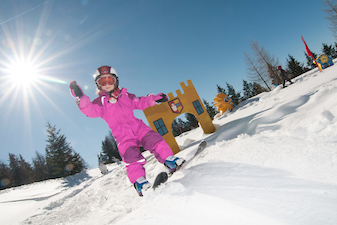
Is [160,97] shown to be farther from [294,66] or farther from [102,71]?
[294,66]

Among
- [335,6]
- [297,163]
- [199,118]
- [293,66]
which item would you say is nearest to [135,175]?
[297,163]

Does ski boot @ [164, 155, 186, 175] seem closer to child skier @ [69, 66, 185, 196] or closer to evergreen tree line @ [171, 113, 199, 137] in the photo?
child skier @ [69, 66, 185, 196]

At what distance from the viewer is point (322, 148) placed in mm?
1136

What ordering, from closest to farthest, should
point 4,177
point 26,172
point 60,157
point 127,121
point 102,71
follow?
point 127,121 → point 102,71 → point 60,157 → point 4,177 → point 26,172

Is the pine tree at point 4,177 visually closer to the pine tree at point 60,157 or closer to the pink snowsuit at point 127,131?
the pine tree at point 60,157

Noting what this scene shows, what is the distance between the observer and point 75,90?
2.24m

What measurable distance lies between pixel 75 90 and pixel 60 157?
18916 millimetres

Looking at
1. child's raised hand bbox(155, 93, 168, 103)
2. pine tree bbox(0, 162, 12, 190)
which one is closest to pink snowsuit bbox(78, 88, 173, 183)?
child's raised hand bbox(155, 93, 168, 103)

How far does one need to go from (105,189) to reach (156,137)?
238 cm

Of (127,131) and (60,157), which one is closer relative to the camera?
(127,131)

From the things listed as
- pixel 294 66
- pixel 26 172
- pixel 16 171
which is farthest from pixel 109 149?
pixel 294 66

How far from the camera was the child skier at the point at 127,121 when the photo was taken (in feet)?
7.06

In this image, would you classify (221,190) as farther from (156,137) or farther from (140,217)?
(156,137)

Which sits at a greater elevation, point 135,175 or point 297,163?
point 135,175
